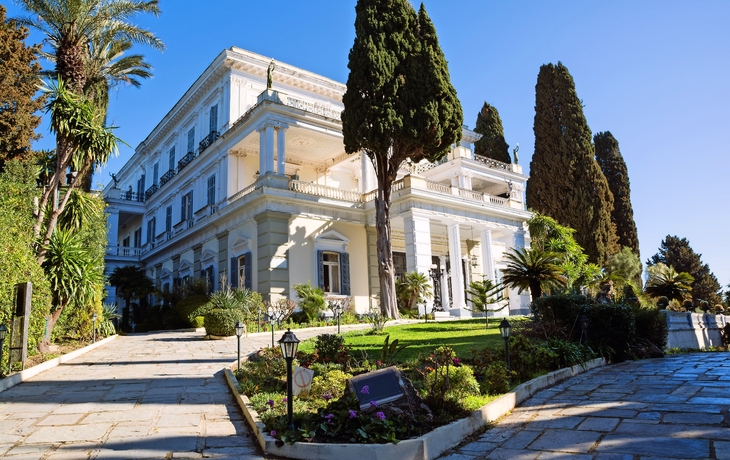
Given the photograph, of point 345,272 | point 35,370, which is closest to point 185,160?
point 345,272

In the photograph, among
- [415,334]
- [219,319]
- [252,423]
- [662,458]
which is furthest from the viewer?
[219,319]

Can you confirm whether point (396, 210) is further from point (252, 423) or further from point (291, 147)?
point (252, 423)

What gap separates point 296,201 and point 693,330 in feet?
50.4

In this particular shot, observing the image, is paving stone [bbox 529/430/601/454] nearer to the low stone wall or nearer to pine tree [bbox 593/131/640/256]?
the low stone wall

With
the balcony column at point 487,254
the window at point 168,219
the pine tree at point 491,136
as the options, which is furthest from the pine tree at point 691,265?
the window at point 168,219

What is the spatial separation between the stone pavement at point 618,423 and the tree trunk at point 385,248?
10.9 metres

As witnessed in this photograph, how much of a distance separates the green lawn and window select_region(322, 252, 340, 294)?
644 centimetres

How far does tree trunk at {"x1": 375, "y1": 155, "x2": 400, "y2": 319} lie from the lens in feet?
60.3

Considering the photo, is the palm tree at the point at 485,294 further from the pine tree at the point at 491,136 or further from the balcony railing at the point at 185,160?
the pine tree at the point at 491,136

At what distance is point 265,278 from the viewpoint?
19297mm

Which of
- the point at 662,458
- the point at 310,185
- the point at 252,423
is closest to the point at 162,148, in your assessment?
the point at 310,185

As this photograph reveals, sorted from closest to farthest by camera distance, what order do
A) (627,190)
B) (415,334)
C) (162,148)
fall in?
(415,334) → (162,148) → (627,190)

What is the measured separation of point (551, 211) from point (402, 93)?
62.5ft

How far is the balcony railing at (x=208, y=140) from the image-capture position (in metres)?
24.9
